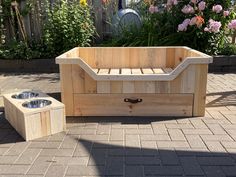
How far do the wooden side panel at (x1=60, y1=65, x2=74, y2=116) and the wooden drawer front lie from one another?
0.06 metres

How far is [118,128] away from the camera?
3.54m

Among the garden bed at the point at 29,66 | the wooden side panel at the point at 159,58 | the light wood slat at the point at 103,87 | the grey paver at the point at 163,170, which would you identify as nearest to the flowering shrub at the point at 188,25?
the garden bed at the point at 29,66

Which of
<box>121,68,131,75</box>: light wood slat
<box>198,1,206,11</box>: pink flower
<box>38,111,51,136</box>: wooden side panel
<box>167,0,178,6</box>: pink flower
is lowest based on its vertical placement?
<box>38,111,51,136</box>: wooden side panel

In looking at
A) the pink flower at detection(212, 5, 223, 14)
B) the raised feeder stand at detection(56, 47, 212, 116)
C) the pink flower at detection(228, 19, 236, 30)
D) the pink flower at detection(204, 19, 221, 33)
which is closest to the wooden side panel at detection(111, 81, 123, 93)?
the raised feeder stand at detection(56, 47, 212, 116)

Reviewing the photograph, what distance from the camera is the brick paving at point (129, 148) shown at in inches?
104

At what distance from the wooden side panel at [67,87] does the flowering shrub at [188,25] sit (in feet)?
10.8

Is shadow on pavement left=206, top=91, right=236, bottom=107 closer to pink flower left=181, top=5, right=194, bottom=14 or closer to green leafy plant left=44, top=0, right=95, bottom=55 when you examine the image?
pink flower left=181, top=5, right=194, bottom=14

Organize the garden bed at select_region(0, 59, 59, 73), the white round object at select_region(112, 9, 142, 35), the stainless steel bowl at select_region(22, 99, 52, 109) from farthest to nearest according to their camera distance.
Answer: the white round object at select_region(112, 9, 142, 35) → the garden bed at select_region(0, 59, 59, 73) → the stainless steel bowl at select_region(22, 99, 52, 109)

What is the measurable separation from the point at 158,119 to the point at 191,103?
0.45 metres

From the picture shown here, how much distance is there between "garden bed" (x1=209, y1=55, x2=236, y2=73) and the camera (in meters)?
6.60

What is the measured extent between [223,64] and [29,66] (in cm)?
415

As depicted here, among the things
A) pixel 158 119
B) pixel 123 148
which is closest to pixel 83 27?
pixel 158 119

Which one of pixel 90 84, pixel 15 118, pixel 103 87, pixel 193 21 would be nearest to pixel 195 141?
pixel 103 87

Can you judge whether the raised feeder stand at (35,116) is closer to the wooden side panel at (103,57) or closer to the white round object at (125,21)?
the wooden side panel at (103,57)
